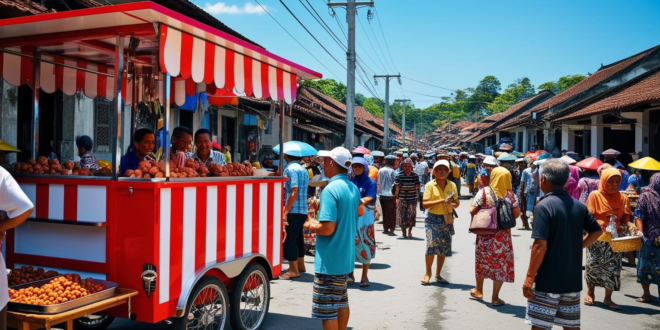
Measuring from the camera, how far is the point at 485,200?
22.6ft

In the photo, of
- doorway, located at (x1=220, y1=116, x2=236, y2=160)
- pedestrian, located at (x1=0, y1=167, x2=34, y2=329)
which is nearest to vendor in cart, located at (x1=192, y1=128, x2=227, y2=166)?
pedestrian, located at (x1=0, y1=167, x2=34, y2=329)

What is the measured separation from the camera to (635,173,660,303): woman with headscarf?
6867 mm

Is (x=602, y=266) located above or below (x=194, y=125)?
below

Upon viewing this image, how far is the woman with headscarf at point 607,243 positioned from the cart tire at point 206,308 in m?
4.79

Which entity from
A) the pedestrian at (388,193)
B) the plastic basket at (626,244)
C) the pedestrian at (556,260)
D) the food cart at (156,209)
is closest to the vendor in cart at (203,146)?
the food cart at (156,209)

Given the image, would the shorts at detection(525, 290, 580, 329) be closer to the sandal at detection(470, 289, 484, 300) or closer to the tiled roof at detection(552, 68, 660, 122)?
the sandal at detection(470, 289, 484, 300)

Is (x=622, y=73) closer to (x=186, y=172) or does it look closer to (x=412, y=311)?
(x=412, y=311)

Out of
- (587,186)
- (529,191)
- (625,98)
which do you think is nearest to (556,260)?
(587,186)

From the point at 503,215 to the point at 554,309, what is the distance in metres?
2.43

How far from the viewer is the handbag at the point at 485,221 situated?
675 cm

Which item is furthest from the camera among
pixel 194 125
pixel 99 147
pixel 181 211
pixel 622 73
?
pixel 622 73

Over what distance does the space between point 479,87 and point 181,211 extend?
387ft

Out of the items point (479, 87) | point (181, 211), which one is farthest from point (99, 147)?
point (479, 87)

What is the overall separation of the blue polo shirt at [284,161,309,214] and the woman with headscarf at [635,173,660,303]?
14.9ft
